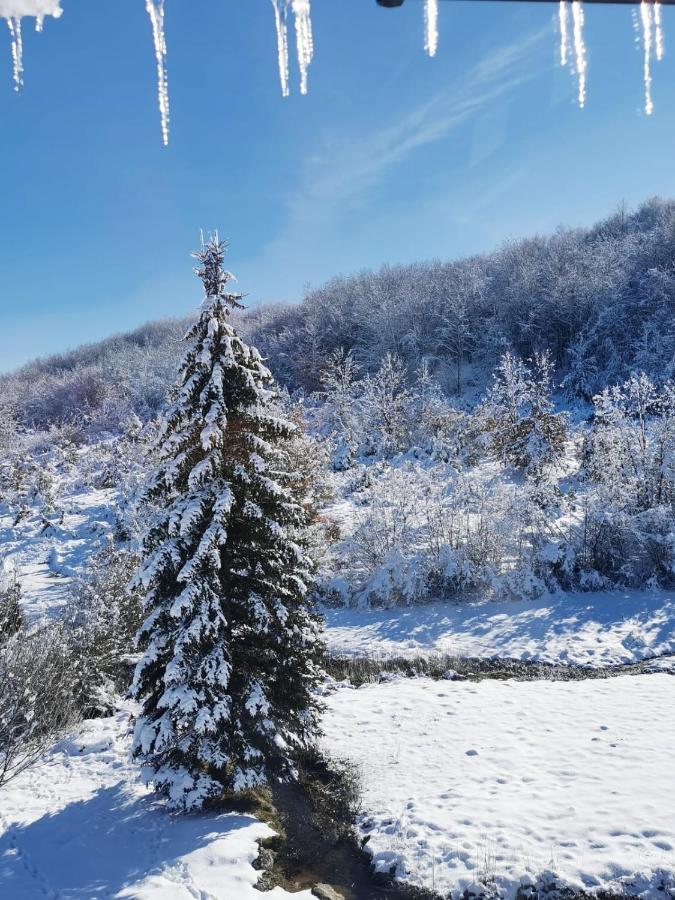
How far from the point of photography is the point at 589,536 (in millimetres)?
18250

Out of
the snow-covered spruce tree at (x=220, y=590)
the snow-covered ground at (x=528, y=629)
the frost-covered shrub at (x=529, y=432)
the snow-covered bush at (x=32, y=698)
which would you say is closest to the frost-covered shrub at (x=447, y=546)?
the snow-covered ground at (x=528, y=629)

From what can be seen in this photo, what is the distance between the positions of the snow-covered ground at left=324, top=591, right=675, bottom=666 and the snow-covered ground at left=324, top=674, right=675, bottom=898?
86.1 inches

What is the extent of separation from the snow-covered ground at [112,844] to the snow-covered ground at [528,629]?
8.24 meters

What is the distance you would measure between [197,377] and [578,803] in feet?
27.8

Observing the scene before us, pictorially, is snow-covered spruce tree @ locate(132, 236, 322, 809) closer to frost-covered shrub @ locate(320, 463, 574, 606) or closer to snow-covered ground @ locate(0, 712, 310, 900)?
snow-covered ground @ locate(0, 712, 310, 900)

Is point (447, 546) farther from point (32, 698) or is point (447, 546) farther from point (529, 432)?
point (32, 698)

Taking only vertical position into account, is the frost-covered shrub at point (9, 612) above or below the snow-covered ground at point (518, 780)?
above

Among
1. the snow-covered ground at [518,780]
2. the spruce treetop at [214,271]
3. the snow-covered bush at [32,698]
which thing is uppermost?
the spruce treetop at [214,271]

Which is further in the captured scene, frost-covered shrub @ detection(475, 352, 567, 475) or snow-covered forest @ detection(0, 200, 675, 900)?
frost-covered shrub @ detection(475, 352, 567, 475)

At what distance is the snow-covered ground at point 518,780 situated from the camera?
6.36 meters

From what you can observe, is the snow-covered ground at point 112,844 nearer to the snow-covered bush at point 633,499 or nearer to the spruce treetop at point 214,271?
the spruce treetop at point 214,271

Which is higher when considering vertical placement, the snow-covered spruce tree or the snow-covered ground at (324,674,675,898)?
the snow-covered spruce tree

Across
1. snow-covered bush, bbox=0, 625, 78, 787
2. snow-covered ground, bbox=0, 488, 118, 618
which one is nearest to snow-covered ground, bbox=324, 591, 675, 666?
snow-covered bush, bbox=0, 625, 78, 787

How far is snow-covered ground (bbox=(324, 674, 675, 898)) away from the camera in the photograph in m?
6.36
